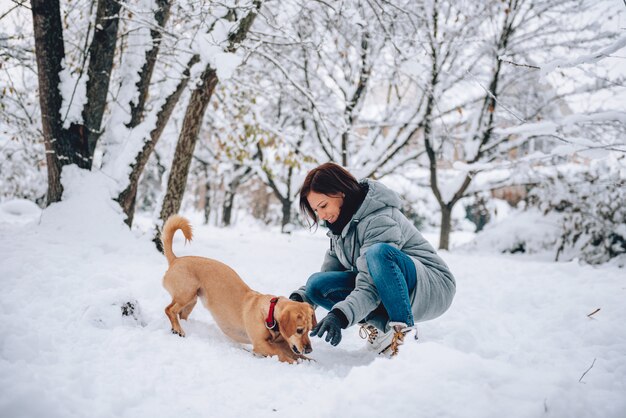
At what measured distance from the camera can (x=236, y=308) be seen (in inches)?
107

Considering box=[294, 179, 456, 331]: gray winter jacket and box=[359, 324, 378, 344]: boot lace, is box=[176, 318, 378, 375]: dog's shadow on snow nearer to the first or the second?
box=[359, 324, 378, 344]: boot lace

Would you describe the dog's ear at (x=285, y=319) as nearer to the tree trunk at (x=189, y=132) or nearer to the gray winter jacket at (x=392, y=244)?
the gray winter jacket at (x=392, y=244)

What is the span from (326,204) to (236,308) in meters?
1.05

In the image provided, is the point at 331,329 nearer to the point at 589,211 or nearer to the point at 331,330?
the point at 331,330

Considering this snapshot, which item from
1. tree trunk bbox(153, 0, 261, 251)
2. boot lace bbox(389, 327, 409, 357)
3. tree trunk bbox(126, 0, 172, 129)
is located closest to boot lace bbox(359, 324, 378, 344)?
boot lace bbox(389, 327, 409, 357)

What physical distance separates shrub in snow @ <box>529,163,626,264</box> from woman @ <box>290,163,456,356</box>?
227 inches

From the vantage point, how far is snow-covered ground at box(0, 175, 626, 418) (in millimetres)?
1375

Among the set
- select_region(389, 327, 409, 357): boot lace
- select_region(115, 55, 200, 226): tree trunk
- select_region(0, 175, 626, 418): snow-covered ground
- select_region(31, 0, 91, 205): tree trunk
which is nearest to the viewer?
select_region(0, 175, 626, 418): snow-covered ground

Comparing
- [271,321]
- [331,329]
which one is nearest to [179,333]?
[271,321]

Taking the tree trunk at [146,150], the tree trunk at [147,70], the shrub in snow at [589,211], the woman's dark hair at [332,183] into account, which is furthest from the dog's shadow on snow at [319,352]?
the shrub in snow at [589,211]

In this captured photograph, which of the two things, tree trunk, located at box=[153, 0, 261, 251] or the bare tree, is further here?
tree trunk, located at box=[153, 0, 261, 251]

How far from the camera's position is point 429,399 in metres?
1.35

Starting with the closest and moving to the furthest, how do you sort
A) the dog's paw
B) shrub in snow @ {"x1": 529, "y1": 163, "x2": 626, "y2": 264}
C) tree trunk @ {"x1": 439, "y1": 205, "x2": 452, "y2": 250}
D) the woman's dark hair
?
the woman's dark hair < the dog's paw < shrub in snow @ {"x1": 529, "y1": 163, "x2": 626, "y2": 264} < tree trunk @ {"x1": 439, "y1": 205, "x2": 452, "y2": 250}

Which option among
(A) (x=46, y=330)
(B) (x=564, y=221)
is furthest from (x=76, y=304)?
(B) (x=564, y=221)
